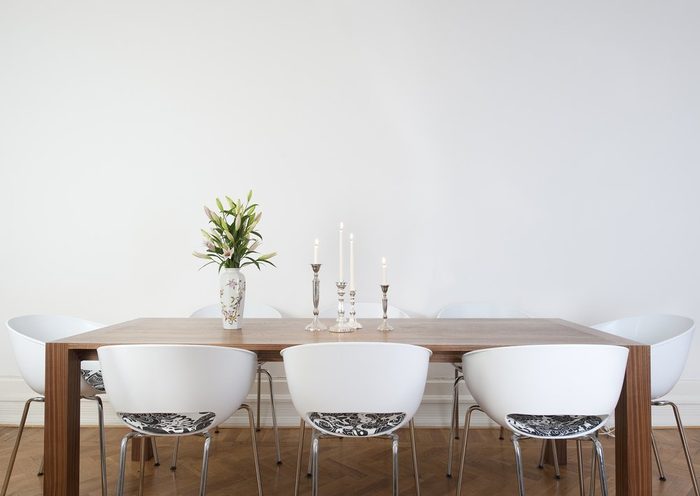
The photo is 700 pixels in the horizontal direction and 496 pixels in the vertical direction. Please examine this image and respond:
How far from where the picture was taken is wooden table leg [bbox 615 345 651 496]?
→ 1620 millimetres

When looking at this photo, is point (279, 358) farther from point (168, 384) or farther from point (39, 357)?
point (39, 357)

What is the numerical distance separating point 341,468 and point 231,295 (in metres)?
0.99

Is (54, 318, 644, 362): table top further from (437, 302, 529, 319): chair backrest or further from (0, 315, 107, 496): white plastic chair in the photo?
(437, 302, 529, 319): chair backrest

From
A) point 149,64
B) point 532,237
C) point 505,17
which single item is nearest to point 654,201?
point 532,237

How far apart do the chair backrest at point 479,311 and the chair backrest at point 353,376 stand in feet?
4.08

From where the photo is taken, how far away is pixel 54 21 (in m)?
3.03

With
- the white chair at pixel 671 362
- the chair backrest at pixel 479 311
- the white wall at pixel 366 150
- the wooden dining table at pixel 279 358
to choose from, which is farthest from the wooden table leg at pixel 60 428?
the white chair at pixel 671 362

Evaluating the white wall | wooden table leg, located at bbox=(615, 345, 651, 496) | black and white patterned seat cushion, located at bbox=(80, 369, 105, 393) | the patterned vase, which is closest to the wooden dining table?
wooden table leg, located at bbox=(615, 345, 651, 496)

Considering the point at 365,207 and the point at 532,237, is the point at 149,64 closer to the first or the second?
the point at 365,207

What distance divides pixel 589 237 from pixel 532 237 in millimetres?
362

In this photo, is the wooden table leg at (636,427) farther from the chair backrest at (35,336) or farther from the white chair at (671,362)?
the chair backrest at (35,336)

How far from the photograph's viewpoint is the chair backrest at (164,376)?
4.80ft

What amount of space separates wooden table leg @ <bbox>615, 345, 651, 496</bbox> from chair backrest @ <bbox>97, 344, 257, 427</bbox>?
1.39 m

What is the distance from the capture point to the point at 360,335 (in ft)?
6.30
